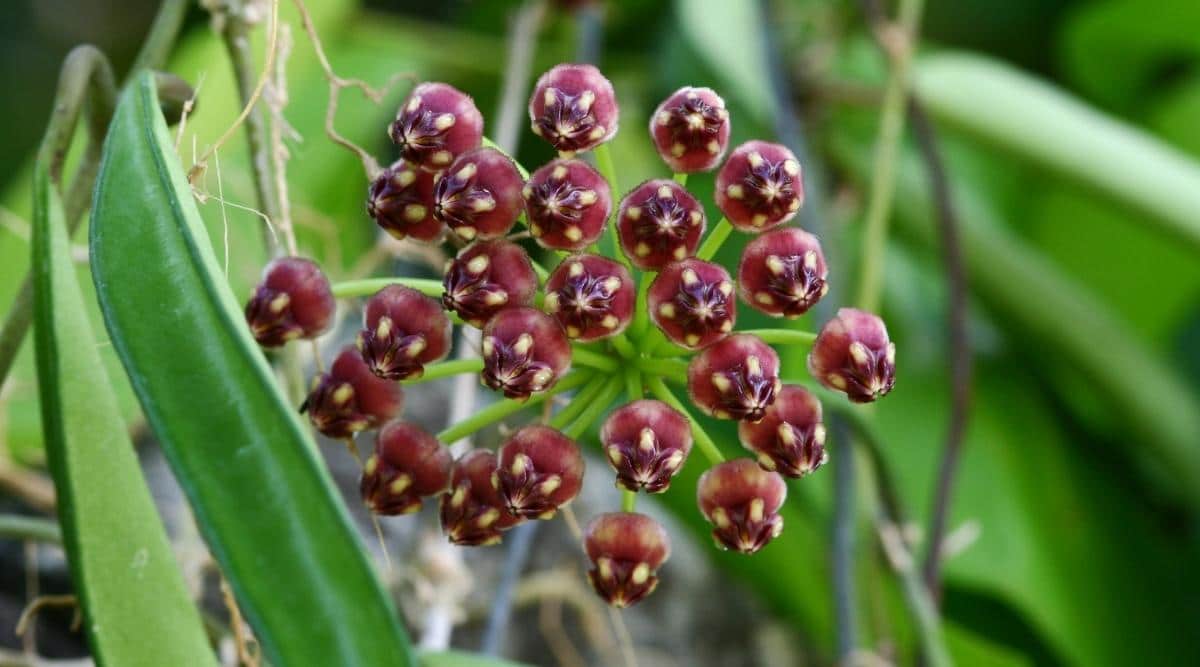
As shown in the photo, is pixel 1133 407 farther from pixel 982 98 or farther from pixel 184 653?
pixel 184 653

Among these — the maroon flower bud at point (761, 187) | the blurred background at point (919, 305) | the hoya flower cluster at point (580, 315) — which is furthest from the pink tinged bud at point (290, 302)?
the blurred background at point (919, 305)

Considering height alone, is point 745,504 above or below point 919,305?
above

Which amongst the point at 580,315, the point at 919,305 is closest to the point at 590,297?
the point at 580,315

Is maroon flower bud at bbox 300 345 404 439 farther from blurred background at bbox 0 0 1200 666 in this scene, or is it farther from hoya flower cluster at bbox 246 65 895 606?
blurred background at bbox 0 0 1200 666

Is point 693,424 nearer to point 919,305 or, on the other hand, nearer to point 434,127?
point 434,127

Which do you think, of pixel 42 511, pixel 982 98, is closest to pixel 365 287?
pixel 42 511

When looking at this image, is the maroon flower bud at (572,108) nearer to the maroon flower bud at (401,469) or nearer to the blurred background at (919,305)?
the maroon flower bud at (401,469)

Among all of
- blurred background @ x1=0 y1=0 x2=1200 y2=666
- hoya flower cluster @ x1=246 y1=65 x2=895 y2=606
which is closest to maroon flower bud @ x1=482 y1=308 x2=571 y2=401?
hoya flower cluster @ x1=246 y1=65 x2=895 y2=606
